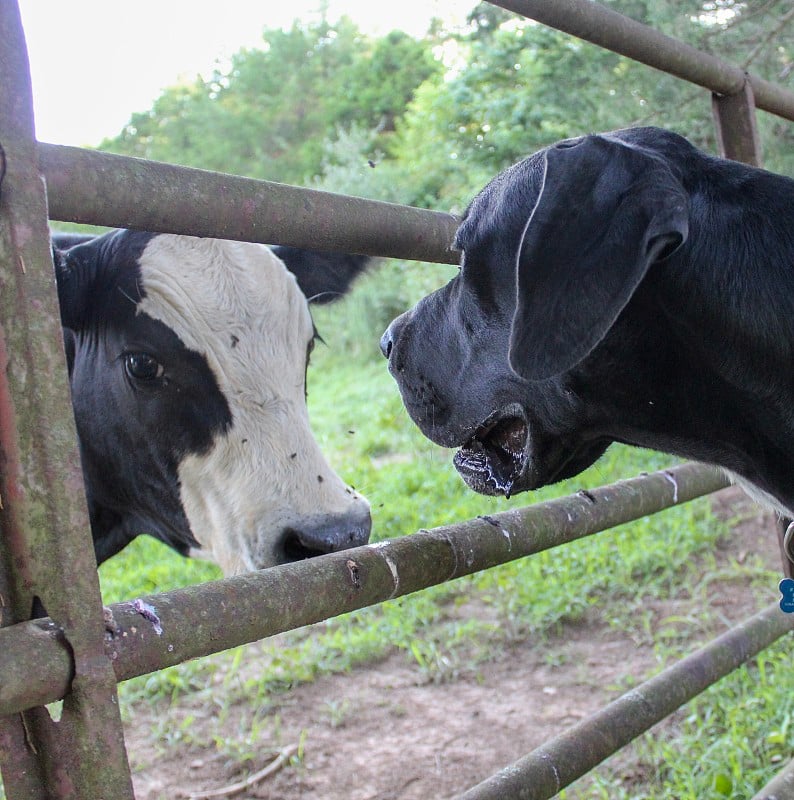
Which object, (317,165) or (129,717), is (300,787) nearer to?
(129,717)

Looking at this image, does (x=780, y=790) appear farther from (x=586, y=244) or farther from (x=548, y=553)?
(x=548, y=553)

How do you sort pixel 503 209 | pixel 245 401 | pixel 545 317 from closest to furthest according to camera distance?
pixel 545 317 < pixel 503 209 < pixel 245 401

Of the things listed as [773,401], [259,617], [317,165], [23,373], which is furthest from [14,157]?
[317,165]

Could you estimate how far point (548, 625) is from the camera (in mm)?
4301

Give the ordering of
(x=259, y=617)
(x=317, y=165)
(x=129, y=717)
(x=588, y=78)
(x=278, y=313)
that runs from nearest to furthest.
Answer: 1. (x=259, y=617)
2. (x=278, y=313)
3. (x=129, y=717)
4. (x=588, y=78)
5. (x=317, y=165)

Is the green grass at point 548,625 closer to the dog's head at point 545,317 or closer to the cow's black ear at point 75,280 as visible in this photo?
the cow's black ear at point 75,280

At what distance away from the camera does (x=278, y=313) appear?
2.45 metres

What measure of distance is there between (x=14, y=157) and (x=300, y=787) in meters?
2.68

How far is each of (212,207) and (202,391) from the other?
1.10m

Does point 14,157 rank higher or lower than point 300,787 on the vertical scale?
higher

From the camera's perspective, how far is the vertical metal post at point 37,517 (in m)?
0.91

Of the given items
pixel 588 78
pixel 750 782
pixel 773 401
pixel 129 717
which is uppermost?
pixel 588 78

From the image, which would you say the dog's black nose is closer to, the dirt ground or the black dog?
the black dog

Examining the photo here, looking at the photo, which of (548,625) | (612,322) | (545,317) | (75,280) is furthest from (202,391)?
(548,625)
